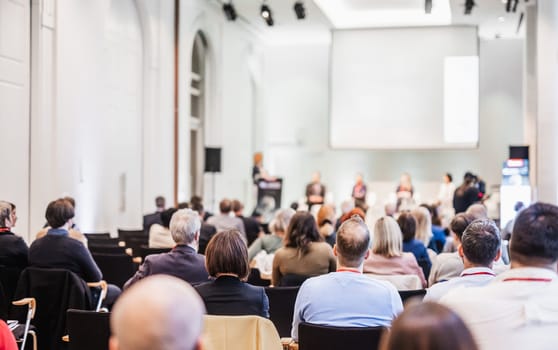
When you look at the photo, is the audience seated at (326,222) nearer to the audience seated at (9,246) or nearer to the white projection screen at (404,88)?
the audience seated at (9,246)

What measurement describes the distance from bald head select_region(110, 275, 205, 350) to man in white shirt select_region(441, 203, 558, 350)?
108cm

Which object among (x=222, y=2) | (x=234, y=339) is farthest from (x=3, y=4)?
(x=222, y=2)

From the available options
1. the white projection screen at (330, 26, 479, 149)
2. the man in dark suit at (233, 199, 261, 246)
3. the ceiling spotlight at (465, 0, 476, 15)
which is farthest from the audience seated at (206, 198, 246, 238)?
the white projection screen at (330, 26, 479, 149)

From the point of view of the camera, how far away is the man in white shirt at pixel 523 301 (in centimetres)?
234

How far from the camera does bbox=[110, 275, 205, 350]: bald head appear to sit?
4.60 feet

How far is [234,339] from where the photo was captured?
3.36m

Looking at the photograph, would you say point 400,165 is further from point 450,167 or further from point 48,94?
point 48,94

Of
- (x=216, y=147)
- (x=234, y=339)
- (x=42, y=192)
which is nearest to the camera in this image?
(x=234, y=339)

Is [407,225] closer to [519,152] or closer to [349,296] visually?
[349,296]

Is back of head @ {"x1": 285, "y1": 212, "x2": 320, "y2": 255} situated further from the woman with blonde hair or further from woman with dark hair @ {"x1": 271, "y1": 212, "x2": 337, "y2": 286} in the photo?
the woman with blonde hair

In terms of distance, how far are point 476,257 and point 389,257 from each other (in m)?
1.80

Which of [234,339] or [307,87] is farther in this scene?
[307,87]

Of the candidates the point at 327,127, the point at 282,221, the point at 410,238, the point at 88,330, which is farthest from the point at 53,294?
the point at 327,127

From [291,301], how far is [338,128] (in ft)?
47.7
